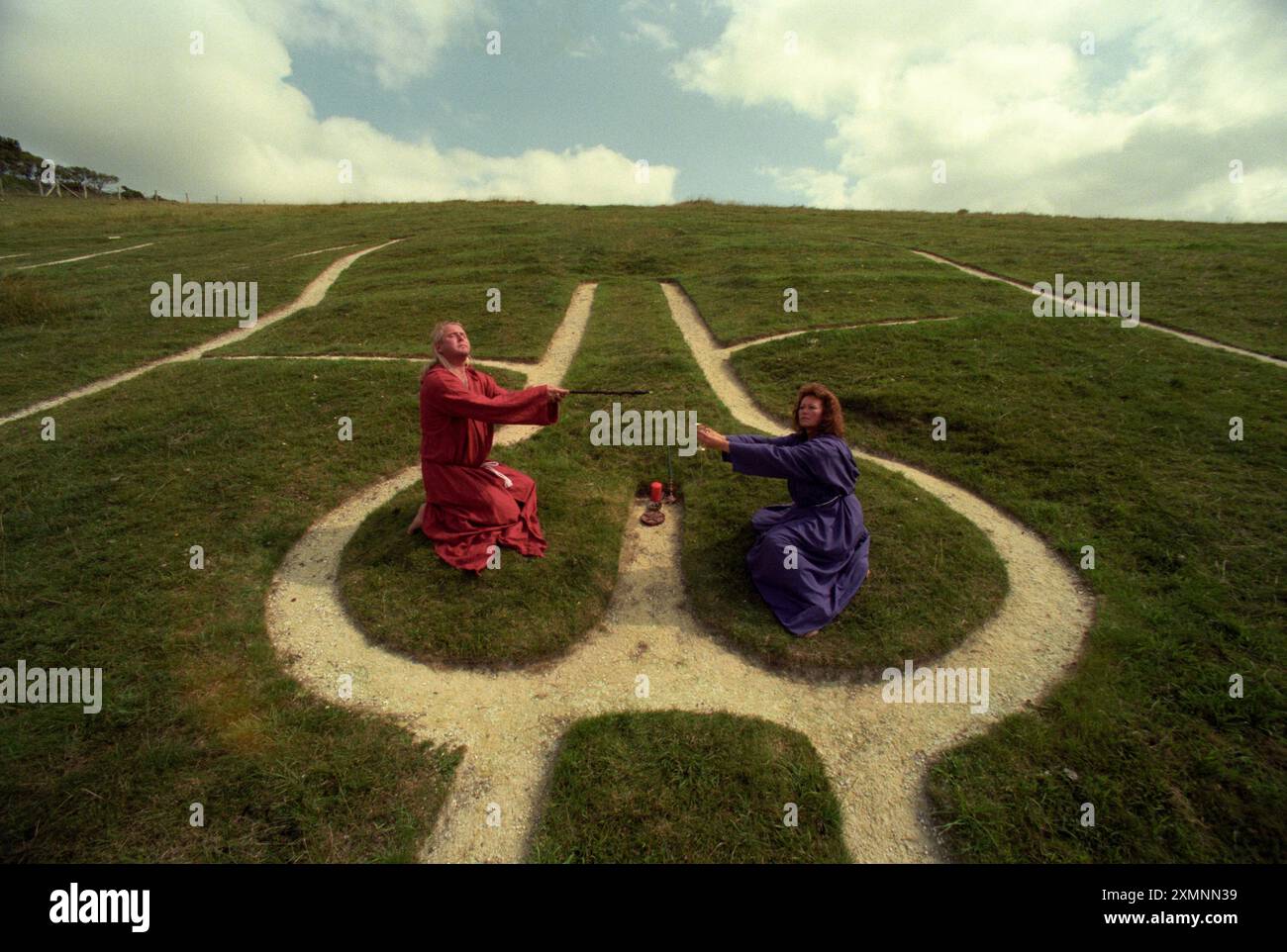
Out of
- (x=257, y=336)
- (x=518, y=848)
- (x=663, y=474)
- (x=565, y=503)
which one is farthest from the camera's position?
(x=257, y=336)

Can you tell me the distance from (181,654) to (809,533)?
276 inches

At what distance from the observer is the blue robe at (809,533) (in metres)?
5.98

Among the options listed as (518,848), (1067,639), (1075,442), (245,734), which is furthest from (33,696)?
(1075,442)

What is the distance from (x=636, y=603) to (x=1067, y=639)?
507 cm

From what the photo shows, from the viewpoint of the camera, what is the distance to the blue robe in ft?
19.6

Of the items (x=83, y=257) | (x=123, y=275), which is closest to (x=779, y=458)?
(x=123, y=275)

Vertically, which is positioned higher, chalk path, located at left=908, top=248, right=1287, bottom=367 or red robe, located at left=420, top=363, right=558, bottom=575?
chalk path, located at left=908, top=248, right=1287, bottom=367

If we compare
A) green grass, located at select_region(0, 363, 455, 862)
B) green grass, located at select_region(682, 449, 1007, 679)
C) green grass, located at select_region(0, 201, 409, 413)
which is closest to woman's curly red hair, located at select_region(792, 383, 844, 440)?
green grass, located at select_region(682, 449, 1007, 679)

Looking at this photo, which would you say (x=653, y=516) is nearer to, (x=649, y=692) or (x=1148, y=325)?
(x=649, y=692)

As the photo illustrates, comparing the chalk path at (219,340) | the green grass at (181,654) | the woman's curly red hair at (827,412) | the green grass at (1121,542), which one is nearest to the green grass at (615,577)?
the green grass at (181,654)

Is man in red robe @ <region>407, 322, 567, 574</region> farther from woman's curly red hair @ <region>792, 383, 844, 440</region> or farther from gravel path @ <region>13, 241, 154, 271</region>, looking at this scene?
gravel path @ <region>13, 241, 154, 271</region>

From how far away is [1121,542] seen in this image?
7.53 m
